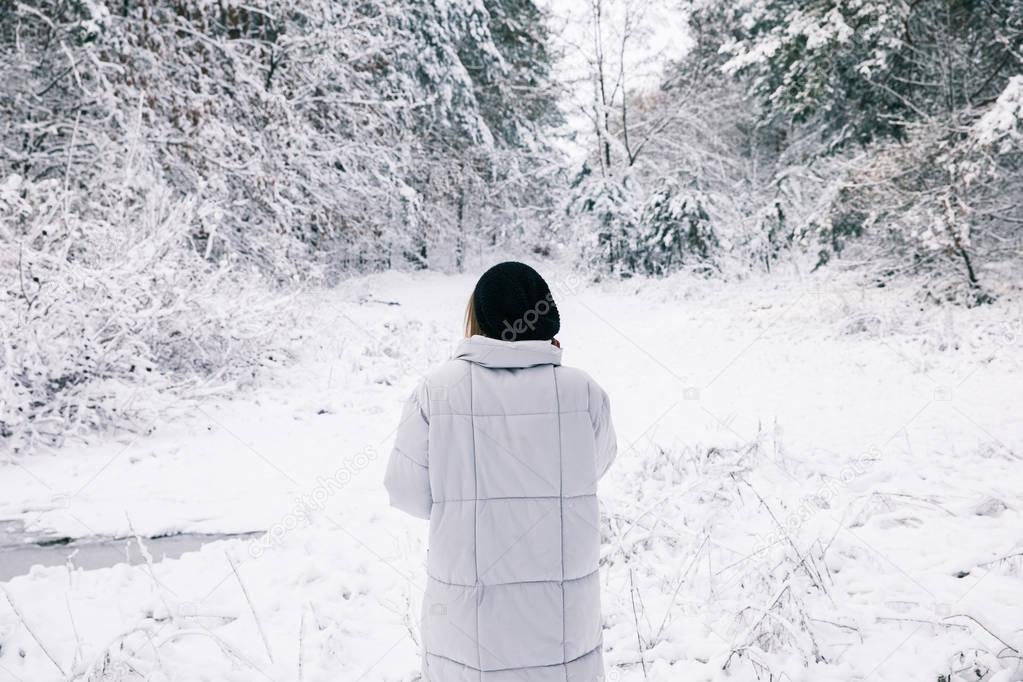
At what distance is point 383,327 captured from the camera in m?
10.7

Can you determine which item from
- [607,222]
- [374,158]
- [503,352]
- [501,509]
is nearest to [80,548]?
[501,509]

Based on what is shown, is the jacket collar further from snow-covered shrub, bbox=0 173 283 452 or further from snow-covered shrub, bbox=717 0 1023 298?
snow-covered shrub, bbox=717 0 1023 298

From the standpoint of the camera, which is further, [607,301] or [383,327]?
[607,301]

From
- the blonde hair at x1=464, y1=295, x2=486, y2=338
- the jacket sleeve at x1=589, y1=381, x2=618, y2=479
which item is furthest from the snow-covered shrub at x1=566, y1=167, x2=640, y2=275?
the blonde hair at x1=464, y1=295, x2=486, y2=338

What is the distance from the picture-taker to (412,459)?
1.82m

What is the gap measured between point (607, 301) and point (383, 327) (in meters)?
5.97

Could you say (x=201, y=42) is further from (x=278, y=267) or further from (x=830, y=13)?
(x=830, y=13)

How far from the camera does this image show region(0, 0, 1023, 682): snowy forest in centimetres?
313

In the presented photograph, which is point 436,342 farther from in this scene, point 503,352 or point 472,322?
point 503,352

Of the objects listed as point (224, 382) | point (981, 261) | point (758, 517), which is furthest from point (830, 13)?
point (224, 382)

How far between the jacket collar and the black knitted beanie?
0.11 feet

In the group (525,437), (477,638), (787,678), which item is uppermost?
(525,437)

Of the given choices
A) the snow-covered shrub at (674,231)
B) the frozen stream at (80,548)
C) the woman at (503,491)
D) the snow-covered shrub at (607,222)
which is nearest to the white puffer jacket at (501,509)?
the woman at (503,491)

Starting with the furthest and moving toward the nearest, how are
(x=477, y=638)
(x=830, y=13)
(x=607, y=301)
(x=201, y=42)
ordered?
(x=607, y=301)
(x=201, y=42)
(x=830, y=13)
(x=477, y=638)
